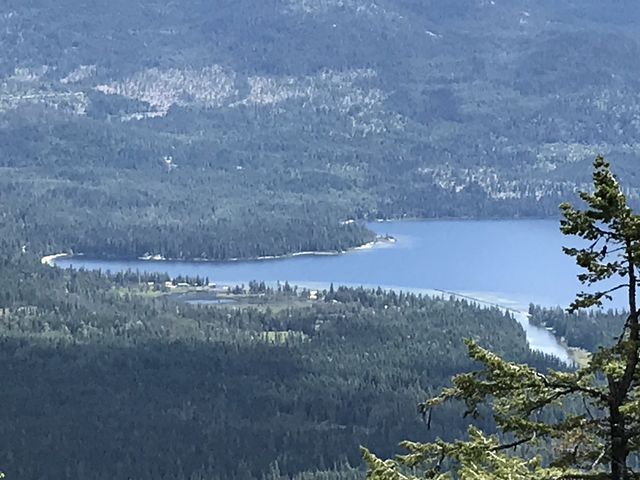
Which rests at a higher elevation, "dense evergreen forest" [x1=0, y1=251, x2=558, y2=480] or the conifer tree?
the conifer tree

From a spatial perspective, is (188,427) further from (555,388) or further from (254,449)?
(555,388)

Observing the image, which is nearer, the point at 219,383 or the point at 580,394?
the point at 580,394

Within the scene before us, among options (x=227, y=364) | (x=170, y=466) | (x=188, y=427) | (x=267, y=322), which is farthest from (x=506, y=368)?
(x=267, y=322)

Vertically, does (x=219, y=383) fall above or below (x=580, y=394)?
below

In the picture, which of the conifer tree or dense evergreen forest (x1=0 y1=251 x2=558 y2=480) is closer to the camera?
the conifer tree
